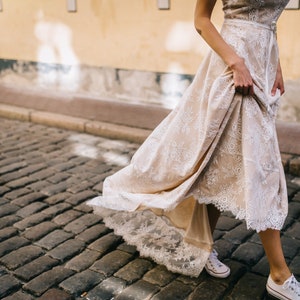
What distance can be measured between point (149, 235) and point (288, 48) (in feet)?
8.74

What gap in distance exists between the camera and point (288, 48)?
457cm

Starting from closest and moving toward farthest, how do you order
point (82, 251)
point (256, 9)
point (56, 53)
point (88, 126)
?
point (256, 9) → point (82, 251) → point (88, 126) → point (56, 53)

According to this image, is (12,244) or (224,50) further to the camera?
(12,244)

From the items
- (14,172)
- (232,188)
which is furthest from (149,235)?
(14,172)

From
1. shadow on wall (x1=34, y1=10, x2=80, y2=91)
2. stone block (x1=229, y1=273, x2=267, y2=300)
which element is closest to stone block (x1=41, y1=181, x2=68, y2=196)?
stone block (x1=229, y1=273, x2=267, y2=300)

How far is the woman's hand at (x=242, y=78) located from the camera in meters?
2.19

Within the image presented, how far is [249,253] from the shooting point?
Result: 2914 mm

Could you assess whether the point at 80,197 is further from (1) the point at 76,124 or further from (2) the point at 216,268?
(1) the point at 76,124

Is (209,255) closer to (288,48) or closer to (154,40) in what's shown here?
(288,48)

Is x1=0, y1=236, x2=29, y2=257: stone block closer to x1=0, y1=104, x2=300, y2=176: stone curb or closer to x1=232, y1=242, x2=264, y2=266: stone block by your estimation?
x1=232, y1=242, x2=264, y2=266: stone block


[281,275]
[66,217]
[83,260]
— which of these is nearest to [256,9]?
[281,275]

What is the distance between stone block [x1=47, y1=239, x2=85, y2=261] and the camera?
2906 mm

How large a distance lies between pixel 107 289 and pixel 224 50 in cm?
142

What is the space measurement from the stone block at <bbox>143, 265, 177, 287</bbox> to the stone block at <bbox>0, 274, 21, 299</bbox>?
28.7 inches
